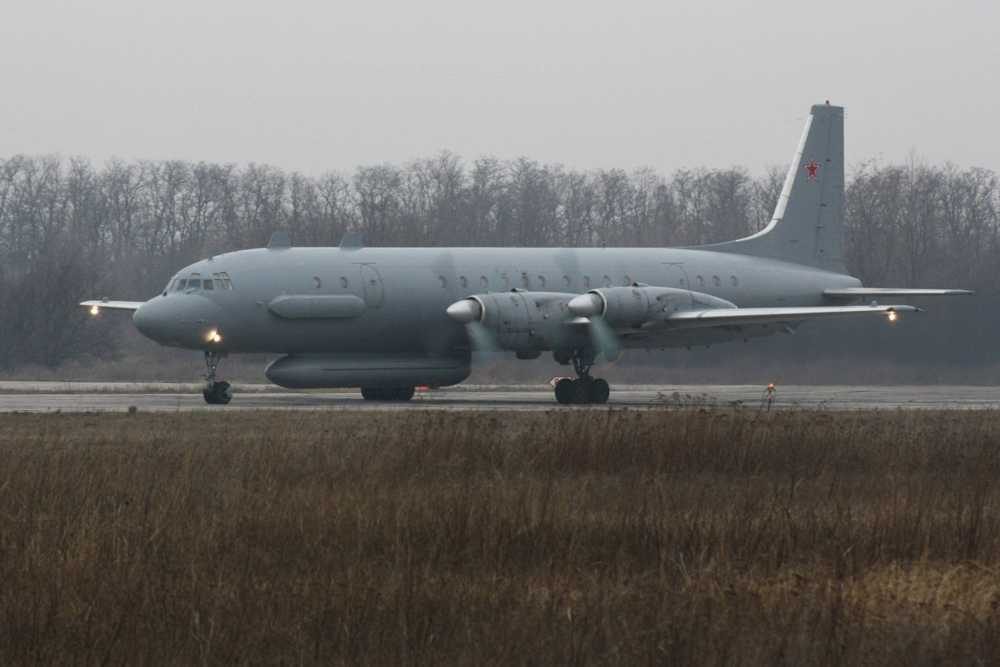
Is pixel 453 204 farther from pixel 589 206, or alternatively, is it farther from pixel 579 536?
pixel 579 536

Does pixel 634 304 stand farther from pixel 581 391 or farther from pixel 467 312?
pixel 467 312

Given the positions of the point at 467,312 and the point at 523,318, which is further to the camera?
the point at 523,318

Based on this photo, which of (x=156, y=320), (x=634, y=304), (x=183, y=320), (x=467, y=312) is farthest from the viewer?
(x=634, y=304)

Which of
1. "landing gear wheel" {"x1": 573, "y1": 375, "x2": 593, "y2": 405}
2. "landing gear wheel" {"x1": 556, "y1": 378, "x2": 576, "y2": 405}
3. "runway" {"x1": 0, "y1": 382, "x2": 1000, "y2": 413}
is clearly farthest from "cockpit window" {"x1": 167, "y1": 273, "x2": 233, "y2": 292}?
"landing gear wheel" {"x1": 573, "y1": 375, "x2": 593, "y2": 405}

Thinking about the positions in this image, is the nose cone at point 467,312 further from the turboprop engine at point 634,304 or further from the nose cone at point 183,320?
the nose cone at point 183,320

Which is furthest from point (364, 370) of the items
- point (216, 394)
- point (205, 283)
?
point (205, 283)

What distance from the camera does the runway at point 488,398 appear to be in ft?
115

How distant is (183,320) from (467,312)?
259 inches

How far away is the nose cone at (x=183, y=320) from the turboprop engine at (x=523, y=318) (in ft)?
18.4

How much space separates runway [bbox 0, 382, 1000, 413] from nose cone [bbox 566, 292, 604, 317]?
7.44 ft

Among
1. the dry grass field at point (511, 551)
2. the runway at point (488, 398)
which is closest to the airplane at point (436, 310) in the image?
the runway at point (488, 398)

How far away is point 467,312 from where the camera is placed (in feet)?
126

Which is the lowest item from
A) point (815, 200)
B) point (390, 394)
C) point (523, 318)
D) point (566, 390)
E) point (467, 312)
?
point (390, 394)

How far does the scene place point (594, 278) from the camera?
42.0 meters
